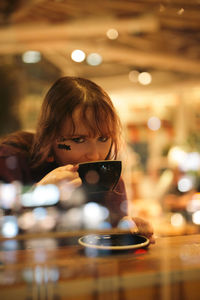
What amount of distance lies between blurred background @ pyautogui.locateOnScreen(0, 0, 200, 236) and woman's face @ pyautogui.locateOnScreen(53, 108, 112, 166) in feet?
0.37

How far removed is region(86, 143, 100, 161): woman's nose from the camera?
0.81 metres

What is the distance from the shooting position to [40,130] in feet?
2.77

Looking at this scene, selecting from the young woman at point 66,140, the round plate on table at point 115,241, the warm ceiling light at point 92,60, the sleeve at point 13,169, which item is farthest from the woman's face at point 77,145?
the warm ceiling light at point 92,60

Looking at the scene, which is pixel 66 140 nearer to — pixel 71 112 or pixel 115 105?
pixel 71 112

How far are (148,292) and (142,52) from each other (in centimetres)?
151

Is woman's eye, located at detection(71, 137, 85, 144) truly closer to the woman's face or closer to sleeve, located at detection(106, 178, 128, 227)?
the woman's face

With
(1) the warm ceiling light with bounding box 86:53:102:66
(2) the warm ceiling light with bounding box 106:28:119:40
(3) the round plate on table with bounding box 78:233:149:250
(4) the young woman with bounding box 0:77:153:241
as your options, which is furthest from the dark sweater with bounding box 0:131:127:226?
(2) the warm ceiling light with bounding box 106:28:119:40

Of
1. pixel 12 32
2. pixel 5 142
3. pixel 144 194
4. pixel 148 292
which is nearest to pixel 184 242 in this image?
pixel 148 292

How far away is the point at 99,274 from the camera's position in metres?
0.65

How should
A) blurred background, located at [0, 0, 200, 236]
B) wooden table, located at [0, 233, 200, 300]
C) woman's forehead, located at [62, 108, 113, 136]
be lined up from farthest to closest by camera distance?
blurred background, located at [0, 0, 200, 236] < woman's forehead, located at [62, 108, 113, 136] < wooden table, located at [0, 233, 200, 300]

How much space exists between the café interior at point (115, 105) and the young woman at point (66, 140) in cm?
4

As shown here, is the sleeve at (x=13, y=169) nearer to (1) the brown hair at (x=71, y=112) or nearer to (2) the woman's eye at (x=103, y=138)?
(1) the brown hair at (x=71, y=112)

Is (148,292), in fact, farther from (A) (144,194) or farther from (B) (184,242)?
(A) (144,194)

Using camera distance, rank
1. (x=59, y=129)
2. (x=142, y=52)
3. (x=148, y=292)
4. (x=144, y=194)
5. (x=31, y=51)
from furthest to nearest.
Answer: (x=144, y=194) < (x=142, y=52) < (x=31, y=51) < (x=59, y=129) < (x=148, y=292)
